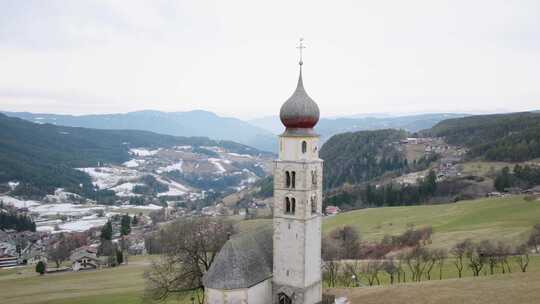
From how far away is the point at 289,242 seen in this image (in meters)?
43.8

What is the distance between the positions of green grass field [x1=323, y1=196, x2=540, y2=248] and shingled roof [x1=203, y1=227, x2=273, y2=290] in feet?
151

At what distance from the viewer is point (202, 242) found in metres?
56.4

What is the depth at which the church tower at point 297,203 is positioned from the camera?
42.8m

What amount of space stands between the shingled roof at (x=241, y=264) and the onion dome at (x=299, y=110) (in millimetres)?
12642

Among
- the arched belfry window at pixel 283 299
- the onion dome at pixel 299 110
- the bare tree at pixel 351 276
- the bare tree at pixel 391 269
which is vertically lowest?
the bare tree at pixel 351 276

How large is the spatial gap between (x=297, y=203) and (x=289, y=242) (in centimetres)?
405

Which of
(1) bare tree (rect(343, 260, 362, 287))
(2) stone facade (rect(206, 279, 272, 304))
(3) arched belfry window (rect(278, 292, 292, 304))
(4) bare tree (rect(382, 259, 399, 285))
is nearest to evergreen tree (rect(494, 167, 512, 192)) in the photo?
(4) bare tree (rect(382, 259, 399, 285))

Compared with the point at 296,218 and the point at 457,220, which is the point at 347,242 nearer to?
the point at 457,220

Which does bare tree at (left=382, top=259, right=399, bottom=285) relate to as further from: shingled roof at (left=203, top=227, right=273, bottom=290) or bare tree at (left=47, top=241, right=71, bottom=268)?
bare tree at (left=47, top=241, right=71, bottom=268)

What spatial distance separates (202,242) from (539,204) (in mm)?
82482

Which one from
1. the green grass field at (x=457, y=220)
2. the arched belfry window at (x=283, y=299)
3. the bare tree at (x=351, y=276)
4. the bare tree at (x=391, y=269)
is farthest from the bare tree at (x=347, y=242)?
the arched belfry window at (x=283, y=299)

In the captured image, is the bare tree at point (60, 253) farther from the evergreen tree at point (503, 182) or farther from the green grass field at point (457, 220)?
the evergreen tree at point (503, 182)

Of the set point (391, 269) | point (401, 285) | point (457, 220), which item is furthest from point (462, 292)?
point (457, 220)

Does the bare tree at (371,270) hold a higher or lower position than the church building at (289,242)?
lower
